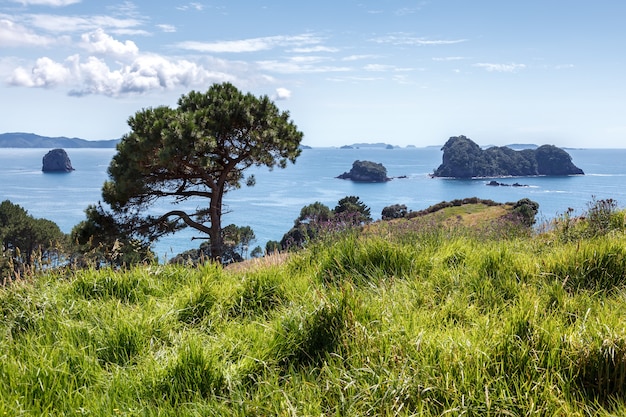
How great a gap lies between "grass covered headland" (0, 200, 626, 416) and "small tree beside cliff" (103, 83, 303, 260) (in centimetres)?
1312

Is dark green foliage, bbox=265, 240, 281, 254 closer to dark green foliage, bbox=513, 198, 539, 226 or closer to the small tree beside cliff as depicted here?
the small tree beside cliff

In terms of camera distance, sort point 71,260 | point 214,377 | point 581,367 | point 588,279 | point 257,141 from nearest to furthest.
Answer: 1. point 581,367
2. point 214,377
3. point 588,279
4. point 71,260
5. point 257,141

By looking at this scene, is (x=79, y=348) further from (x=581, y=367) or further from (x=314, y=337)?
(x=581, y=367)

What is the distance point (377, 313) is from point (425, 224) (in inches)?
151

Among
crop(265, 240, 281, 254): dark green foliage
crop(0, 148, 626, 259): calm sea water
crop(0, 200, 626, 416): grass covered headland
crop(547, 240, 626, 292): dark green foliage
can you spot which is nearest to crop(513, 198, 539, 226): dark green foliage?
crop(0, 200, 626, 416): grass covered headland

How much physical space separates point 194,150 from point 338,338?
618 inches

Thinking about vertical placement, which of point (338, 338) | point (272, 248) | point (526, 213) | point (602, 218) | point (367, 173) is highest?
point (602, 218)

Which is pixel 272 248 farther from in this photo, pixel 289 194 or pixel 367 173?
pixel 367 173

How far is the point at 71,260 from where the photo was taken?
668cm

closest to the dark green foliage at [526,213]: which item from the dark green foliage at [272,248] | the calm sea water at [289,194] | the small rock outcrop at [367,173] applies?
the dark green foliage at [272,248]

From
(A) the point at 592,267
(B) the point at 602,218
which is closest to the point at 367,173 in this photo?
(B) the point at 602,218

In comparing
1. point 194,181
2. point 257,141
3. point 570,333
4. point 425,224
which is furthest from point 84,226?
point 570,333

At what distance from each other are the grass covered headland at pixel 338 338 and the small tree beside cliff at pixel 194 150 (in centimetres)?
1312

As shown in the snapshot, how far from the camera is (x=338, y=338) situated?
3391 mm
